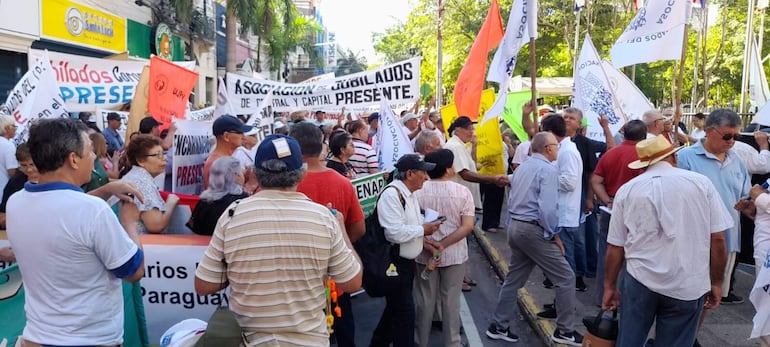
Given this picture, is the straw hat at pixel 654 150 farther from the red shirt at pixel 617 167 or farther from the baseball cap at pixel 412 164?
the red shirt at pixel 617 167

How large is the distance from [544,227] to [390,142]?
282cm

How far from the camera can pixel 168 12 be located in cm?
2636

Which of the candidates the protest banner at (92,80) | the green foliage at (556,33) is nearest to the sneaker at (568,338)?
the protest banner at (92,80)

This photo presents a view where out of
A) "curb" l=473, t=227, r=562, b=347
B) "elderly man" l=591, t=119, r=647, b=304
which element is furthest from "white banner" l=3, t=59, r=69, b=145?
"elderly man" l=591, t=119, r=647, b=304

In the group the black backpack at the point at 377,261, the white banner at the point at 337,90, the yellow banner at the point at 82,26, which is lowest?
the black backpack at the point at 377,261

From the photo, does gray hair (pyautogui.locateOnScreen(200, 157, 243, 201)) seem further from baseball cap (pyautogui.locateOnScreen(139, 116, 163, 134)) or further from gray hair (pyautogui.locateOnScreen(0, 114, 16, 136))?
baseball cap (pyautogui.locateOnScreen(139, 116, 163, 134))

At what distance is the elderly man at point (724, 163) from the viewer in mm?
→ 4902

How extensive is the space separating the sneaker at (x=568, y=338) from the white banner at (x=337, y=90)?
A: 4.31 metres

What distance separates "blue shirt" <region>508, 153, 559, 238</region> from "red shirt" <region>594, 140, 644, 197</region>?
0.85m

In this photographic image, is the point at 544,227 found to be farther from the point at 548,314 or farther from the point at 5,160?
the point at 5,160

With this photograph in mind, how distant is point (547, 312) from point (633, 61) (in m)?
3.07

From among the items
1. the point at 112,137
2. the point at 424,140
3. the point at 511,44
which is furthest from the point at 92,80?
the point at 511,44

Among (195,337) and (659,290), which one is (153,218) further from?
(659,290)

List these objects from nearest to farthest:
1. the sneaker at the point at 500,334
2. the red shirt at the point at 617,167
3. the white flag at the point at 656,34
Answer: the sneaker at the point at 500,334, the red shirt at the point at 617,167, the white flag at the point at 656,34
